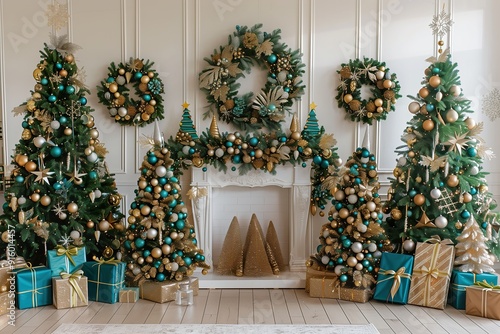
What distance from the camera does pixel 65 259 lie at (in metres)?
4.93

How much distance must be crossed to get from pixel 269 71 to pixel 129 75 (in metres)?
1.45

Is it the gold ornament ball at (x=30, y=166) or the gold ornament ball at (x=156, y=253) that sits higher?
the gold ornament ball at (x=30, y=166)

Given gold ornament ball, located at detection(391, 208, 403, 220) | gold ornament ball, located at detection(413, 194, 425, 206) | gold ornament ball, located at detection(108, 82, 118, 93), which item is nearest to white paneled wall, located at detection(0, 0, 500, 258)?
gold ornament ball, located at detection(108, 82, 118, 93)

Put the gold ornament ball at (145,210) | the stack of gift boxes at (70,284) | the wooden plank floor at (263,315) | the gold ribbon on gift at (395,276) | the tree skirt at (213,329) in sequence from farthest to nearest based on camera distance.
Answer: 1. the gold ornament ball at (145,210)
2. the gold ribbon on gift at (395,276)
3. the stack of gift boxes at (70,284)
4. the wooden plank floor at (263,315)
5. the tree skirt at (213,329)

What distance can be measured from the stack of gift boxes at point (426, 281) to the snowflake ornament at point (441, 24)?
6.67 feet

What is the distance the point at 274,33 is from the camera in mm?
5719

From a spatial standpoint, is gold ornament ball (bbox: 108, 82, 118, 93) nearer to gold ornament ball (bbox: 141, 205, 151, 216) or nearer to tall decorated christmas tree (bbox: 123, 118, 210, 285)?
tall decorated christmas tree (bbox: 123, 118, 210, 285)

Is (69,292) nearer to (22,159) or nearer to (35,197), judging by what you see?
(35,197)

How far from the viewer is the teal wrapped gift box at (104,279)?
492cm

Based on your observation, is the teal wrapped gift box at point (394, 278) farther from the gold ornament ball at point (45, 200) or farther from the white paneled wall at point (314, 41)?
the gold ornament ball at point (45, 200)

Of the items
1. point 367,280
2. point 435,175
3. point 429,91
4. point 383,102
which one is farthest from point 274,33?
point 367,280

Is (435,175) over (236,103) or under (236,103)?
under

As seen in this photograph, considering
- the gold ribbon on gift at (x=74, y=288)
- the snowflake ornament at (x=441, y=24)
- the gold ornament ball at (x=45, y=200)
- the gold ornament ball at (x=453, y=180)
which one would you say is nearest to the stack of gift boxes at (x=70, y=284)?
the gold ribbon on gift at (x=74, y=288)

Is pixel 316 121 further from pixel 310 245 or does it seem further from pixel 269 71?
pixel 310 245
